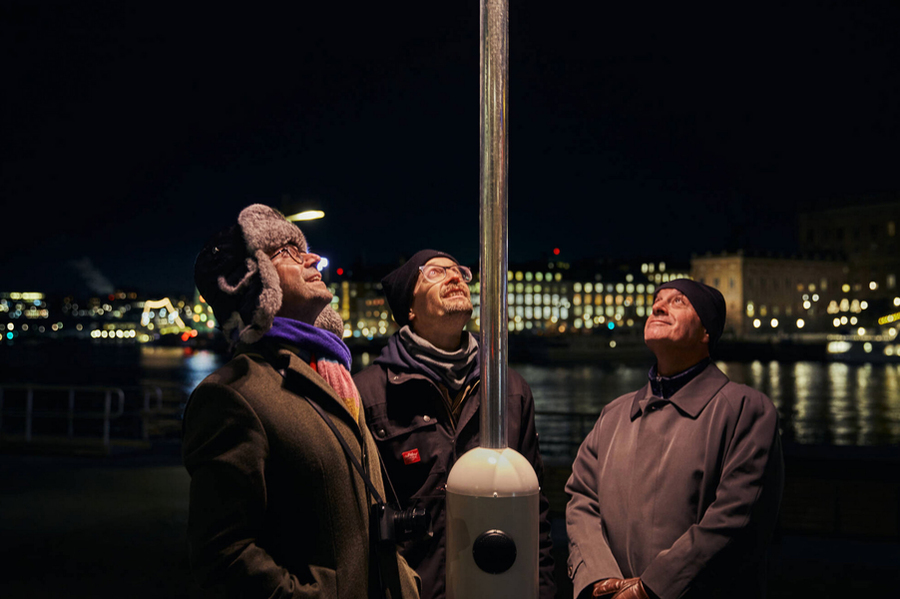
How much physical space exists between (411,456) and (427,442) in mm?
84

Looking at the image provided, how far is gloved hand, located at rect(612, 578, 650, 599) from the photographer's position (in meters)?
2.60

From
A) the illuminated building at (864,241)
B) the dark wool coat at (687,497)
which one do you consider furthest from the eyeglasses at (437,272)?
the illuminated building at (864,241)

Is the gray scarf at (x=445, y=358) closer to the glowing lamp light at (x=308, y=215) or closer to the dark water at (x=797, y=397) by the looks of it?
the glowing lamp light at (x=308, y=215)

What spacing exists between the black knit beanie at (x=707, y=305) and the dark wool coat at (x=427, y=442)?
75 cm

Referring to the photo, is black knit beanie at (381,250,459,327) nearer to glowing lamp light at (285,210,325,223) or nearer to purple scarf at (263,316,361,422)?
purple scarf at (263,316,361,422)

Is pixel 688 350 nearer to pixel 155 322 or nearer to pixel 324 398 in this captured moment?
pixel 324 398

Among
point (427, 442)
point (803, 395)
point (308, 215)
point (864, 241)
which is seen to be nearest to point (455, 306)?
point (427, 442)

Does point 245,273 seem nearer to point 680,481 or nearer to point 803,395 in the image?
point 680,481

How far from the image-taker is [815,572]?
5551 millimetres

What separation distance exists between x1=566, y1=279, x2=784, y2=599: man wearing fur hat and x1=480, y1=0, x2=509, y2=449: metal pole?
4.23 ft

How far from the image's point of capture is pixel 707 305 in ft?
10.1

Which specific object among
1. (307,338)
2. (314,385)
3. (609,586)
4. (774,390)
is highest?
(307,338)

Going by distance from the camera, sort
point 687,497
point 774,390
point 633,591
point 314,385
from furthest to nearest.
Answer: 1. point 774,390
2. point 687,497
3. point 633,591
4. point 314,385

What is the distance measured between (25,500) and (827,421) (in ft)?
93.9
